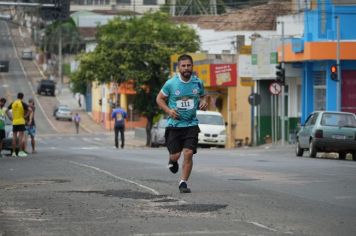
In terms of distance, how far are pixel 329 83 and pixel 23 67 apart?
87.3 meters

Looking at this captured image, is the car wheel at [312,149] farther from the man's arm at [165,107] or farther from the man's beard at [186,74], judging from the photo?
the man's beard at [186,74]

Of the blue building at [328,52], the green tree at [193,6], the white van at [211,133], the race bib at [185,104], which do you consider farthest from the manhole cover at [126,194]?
the green tree at [193,6]

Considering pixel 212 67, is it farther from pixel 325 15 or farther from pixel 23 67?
pixel 23 67

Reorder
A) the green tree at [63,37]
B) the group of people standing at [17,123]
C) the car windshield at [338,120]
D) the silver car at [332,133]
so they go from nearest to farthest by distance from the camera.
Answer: the group of people standing at [17,123], the silver car at [332,133], the car windshield at [338,120], the green tree at [63,37]

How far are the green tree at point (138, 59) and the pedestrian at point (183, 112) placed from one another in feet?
161

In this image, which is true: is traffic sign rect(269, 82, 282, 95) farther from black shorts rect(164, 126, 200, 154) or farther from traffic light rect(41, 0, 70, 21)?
black shorts rect(164, 126, 200, 154)

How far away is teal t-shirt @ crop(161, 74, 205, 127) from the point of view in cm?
1479

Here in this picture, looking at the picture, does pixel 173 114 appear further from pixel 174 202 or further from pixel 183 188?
pixel 174 202

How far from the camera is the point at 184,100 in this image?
14.8 meters

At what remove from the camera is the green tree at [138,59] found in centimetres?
6538

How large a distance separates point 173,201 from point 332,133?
18.3 meters

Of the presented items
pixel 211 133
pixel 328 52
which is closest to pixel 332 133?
pixel 211 133

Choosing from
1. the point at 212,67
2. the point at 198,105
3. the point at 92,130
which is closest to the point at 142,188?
the point at 198,105

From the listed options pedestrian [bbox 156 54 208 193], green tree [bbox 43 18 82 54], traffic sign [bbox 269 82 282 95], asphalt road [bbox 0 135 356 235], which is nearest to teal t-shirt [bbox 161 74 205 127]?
pedestrian [bbox 156 54 208 193]
